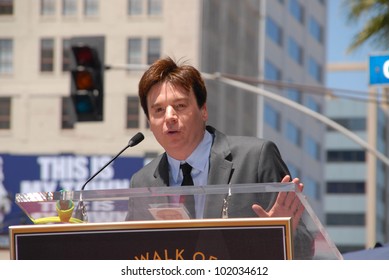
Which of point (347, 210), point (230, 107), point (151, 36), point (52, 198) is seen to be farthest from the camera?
point (347, 210)

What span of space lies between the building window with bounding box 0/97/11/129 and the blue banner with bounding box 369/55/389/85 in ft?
182

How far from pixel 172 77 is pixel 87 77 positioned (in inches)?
518

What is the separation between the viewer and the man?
4352 millimetres

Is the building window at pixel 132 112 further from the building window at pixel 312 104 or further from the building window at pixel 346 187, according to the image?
the building window at pixel 346 187

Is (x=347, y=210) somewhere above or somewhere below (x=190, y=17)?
below

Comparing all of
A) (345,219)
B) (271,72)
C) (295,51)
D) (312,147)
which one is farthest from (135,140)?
(345,219)

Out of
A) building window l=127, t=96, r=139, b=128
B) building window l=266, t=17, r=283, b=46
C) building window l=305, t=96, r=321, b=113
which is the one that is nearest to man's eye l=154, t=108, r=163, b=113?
building window l=127, t=96, r=139, b=128

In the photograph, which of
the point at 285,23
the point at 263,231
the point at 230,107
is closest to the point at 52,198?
the point at 263,231

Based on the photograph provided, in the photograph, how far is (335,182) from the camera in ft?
458

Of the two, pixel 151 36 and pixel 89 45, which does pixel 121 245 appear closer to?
pixel 89 45

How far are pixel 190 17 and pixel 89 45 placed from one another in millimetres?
49075

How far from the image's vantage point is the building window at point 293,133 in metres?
85.6

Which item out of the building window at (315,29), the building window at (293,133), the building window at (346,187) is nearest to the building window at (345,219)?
the building window at (346,187)

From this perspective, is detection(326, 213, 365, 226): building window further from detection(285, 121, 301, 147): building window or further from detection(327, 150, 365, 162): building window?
detection(285, 121, 301, 147): building window
